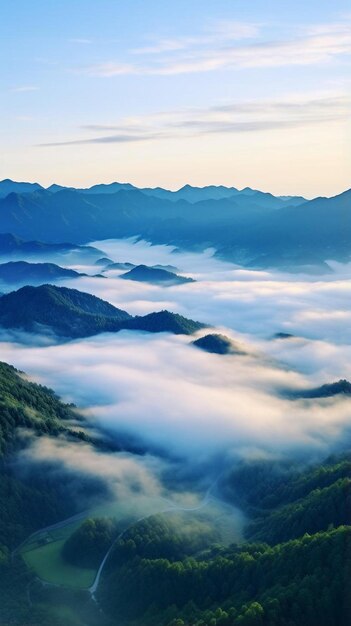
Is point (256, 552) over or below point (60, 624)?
over

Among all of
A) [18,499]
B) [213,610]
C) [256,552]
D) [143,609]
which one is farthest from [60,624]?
[18,499]

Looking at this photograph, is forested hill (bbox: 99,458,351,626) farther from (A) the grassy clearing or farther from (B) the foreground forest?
(A) the grassy clearing

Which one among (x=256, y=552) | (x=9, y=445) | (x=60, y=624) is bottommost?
(x=60, y=624)

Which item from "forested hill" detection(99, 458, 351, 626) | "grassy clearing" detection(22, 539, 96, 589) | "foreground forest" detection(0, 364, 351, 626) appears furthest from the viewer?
"grassy clearing" detection(22, 539, 96, 589)

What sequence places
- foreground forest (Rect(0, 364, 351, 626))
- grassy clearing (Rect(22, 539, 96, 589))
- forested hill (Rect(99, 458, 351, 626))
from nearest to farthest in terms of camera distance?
forested hill (Rect(99, 458, 351, 626)) → foreground forest (Rect(0, 364, 351, 626)) → grassy clearing (Rect(22, 539, 96, 589))

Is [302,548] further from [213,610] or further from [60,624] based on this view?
[60,624]

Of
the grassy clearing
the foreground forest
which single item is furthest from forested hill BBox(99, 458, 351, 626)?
the grassy clearing

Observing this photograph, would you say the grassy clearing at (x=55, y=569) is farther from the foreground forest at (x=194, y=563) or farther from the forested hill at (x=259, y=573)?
the forested hill at (x=259, y=573)

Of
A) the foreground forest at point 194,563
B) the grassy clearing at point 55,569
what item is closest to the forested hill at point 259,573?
the foreground forest at point 194,563
